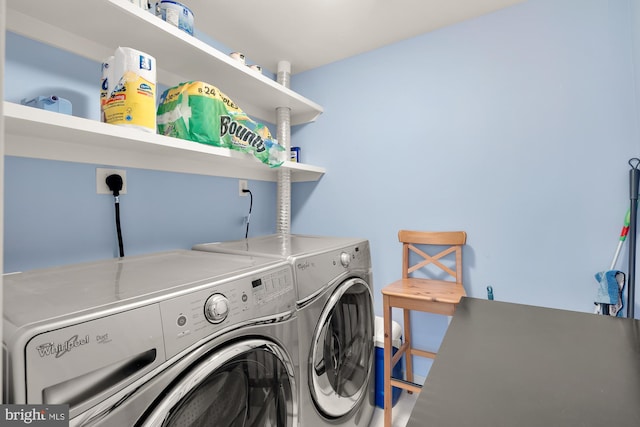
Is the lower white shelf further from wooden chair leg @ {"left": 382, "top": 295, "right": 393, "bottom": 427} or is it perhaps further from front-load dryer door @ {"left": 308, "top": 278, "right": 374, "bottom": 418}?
wooden chair leg @ {"left": 382, "top": 295, "right": 393, "bottom": 427}

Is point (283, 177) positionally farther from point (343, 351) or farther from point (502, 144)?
point (502, 144)

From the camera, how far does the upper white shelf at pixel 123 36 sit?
1.08 metres

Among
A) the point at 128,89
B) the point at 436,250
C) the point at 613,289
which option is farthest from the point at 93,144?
the point at 613,289

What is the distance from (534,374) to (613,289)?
1318mm

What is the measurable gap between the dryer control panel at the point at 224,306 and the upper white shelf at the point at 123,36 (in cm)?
105

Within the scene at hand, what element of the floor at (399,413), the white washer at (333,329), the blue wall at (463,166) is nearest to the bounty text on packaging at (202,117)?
the blue wall at (463,166)

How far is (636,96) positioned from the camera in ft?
4.68

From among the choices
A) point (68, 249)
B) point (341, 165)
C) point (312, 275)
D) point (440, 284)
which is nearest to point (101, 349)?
point (312, 275)

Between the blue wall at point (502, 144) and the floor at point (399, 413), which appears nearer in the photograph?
the blue wall at point (502, 144)

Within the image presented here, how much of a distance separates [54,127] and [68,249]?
53cm

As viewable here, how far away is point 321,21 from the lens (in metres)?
1.78

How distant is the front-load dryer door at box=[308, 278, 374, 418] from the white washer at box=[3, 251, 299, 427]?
0.21m

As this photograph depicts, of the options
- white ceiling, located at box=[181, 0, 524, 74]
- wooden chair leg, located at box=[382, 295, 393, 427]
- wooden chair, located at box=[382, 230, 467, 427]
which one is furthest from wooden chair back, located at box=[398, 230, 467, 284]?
white ceiling, located at box=[181, 0, 524, 74]

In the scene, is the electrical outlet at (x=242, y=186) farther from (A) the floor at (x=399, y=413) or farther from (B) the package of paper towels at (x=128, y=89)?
(A) the floor at (x=399, y=413)
